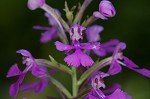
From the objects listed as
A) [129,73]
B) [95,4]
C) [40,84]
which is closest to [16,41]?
[95,4]

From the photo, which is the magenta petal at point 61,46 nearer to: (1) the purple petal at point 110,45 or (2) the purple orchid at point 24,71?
(2) the purple orchid at point 24,71

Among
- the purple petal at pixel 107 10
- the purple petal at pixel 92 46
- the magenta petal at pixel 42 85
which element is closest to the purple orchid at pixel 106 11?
the purple petal at pixel 107 10

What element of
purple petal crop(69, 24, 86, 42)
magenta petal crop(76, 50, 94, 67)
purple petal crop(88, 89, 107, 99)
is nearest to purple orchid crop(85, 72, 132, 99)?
purple petal crop(88, 89, 107, 99)

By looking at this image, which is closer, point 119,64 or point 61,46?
point 61,46

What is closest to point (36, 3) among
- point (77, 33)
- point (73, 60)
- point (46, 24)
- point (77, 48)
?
point (77, 33)

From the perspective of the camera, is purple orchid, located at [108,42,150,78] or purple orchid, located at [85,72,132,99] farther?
purple orchid, located at [108,42,150,78]

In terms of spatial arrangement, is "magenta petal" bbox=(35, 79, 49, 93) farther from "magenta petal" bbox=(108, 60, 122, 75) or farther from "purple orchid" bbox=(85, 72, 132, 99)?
"magenta petal" bbox=(108, 60, 122, 75)

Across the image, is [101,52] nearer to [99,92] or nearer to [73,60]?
[99,92]
